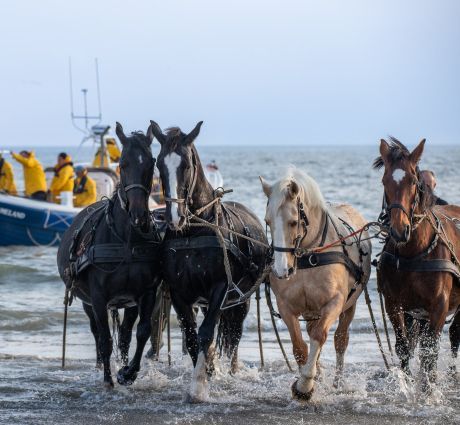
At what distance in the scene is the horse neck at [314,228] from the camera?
7.71 metres

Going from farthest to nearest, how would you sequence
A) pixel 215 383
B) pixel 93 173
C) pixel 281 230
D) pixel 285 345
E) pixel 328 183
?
1. pixel 328 183
2. pixel 93 173
3. pixel 285 345
4. pixel 215 383
5. pixel 281 230

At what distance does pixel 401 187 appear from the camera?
7543 mm

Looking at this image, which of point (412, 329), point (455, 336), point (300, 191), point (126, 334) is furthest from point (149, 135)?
point (455, 336)

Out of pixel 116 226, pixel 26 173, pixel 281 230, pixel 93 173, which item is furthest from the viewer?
pixel 26 173

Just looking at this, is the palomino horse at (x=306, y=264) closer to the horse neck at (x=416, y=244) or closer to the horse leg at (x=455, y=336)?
the horse neck at (x=416, y=244)

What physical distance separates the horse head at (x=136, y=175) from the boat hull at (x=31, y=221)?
1420cm

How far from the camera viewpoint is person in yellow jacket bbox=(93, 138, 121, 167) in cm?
2391

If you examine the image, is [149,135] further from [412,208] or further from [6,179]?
[6,179]

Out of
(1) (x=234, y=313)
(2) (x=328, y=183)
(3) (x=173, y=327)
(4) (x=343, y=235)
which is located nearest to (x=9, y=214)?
(3) (x=173, y=327)

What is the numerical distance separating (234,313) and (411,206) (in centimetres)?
257

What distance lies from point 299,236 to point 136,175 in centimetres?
147

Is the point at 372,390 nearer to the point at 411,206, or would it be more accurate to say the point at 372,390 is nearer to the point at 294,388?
the point at 294,388

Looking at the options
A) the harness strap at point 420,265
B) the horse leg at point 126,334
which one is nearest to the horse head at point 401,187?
the harness strap at point 420,265

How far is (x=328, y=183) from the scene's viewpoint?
56.9m
